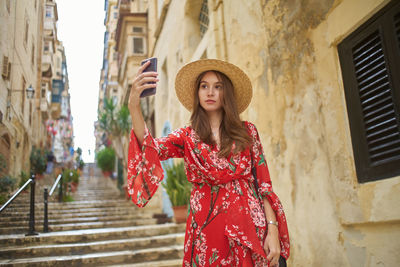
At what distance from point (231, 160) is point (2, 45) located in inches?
278

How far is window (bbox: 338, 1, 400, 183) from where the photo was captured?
104 inches

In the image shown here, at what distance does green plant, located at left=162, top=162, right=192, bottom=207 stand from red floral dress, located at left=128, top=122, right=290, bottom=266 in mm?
5468

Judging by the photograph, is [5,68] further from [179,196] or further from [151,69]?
[151,69]

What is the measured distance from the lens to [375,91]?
285 centimetres

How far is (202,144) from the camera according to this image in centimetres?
186

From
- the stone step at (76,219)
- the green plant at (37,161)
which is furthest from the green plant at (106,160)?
the stone step at (76,219)

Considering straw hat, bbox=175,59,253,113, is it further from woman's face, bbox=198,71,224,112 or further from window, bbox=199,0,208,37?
window, bbox=199,0,208,37

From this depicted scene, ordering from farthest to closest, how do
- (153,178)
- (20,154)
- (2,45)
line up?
(20,154), (2,45), (153,178)

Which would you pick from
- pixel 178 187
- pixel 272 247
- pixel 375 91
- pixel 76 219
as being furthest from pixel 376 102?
pixel 76 219

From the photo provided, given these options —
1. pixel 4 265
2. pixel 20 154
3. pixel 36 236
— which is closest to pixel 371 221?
pixel 4 265

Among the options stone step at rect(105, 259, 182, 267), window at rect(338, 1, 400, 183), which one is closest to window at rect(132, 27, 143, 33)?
stone step at rect(105, 259, 182, 267)

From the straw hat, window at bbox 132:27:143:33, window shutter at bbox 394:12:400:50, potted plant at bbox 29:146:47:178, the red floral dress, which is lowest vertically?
the red floral dress

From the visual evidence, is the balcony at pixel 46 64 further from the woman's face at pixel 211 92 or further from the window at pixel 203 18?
the woman's face at pixel 211 92

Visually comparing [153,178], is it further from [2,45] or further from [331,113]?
[2,45]
